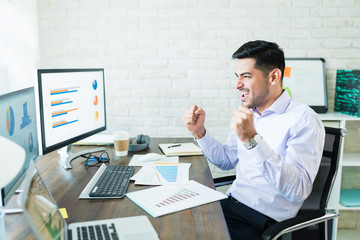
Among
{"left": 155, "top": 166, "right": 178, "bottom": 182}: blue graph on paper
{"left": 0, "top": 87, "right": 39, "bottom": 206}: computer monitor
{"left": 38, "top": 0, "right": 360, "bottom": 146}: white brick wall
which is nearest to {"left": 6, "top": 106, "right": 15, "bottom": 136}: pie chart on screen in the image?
{"left": 0, "top": 87, "right": 39, "bottom": 206}: computer monitor

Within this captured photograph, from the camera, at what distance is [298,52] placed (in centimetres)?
251

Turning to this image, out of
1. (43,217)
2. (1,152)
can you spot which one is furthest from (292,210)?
(1,152)

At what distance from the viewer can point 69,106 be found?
1.66 metres

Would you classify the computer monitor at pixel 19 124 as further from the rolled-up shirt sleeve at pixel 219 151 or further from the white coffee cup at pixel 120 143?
the rolled-up shirt sleeve at pixel 219 151

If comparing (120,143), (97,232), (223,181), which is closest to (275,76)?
(223,181)

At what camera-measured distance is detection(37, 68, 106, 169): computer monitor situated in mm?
1479

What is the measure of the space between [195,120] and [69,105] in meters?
0.62

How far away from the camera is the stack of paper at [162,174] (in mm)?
1380

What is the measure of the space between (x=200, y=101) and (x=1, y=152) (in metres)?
2.15

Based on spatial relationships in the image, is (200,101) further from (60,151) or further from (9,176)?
(9,176)

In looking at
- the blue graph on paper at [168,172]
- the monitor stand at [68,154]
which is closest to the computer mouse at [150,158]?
the blue graph on paper at [168,172]

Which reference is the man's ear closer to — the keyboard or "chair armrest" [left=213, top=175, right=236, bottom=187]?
"chair armrest" [left=213, top=175, right=236, bottom=187]

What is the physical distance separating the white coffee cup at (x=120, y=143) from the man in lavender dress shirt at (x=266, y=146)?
337mm

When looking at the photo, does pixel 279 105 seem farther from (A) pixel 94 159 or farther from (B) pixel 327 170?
(A) pixel 94 159
